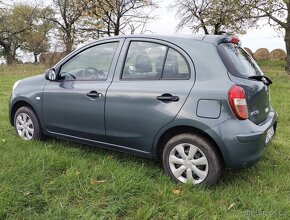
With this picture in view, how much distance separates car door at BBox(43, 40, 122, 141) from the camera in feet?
13.8

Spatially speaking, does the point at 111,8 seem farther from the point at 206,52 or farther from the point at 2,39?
the point at 206,52

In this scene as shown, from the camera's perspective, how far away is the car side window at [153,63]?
3768mm

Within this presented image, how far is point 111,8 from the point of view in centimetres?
2747

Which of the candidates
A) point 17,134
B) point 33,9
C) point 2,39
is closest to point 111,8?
point 33,9

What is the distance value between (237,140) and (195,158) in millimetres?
501

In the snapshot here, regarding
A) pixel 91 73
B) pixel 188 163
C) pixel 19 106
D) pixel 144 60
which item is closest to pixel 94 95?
pixel 91 73

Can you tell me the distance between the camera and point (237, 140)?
3.38 metres

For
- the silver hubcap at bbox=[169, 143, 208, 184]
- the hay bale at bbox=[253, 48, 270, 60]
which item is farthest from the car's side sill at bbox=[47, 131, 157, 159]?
the hay bale at bbox=[253, 48, 270, 60]

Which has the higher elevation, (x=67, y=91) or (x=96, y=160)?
(x=67, y=91)

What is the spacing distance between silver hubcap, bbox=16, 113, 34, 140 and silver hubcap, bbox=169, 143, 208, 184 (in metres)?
2.36

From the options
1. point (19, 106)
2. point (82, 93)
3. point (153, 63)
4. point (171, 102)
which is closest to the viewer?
point (171, 102)

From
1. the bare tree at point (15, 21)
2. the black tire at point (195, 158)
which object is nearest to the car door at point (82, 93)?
the black tire at point (195, 158)

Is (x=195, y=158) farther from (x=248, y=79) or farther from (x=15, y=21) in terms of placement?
(x=15, y=21)

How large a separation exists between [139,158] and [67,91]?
1.27 metres
